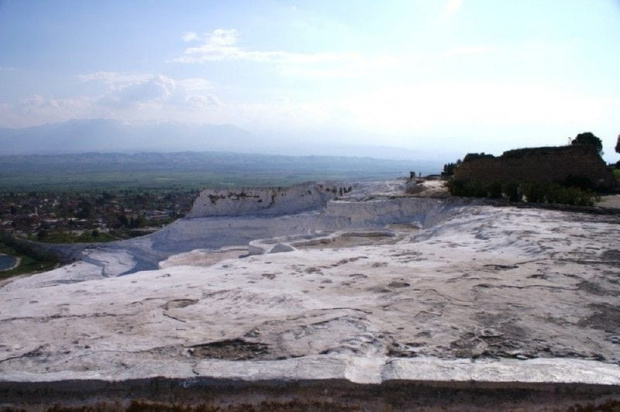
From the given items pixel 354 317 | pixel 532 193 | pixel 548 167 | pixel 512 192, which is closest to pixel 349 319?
pixel 354 317

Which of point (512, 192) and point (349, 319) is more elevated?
point (512, 192)

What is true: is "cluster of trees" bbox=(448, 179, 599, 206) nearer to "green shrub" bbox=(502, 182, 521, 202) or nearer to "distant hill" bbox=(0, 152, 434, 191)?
"green shrub" bbox=(502, 182, 521, 202)

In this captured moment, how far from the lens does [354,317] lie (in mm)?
3498

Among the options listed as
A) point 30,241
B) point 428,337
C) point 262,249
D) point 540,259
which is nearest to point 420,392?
point 428,337

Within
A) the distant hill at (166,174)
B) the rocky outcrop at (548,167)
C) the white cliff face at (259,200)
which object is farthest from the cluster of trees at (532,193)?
the distant hill at (166,174)

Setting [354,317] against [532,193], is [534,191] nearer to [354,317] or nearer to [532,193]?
[532,193]

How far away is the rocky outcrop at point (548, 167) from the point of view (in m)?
12.5

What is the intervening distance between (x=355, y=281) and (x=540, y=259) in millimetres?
1868

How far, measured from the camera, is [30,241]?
22609 millimetres

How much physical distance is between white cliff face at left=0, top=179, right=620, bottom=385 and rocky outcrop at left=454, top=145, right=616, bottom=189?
7.14 meters

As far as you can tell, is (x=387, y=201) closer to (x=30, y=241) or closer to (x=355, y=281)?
(x=355, y=281)

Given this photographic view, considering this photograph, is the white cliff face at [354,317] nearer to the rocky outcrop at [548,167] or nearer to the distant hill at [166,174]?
the rocky outcrop at [548,167]

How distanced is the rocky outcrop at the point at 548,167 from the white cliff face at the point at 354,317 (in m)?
7.14

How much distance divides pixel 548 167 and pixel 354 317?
36.7ft
